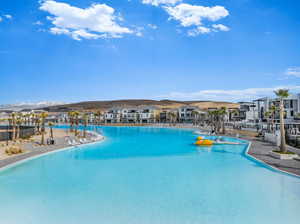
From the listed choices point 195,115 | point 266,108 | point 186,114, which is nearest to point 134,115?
point 186,114

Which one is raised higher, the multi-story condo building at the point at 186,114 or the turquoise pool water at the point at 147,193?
the multi-story condo building at the point at 186,114

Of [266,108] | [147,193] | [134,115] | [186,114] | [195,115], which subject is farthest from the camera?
[134,115]

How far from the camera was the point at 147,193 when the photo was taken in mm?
11719

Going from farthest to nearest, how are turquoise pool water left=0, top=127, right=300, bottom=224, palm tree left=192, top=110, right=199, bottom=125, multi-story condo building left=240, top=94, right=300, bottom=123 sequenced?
palm tree left=192, top=110, right=199, bottom=125
multi-story condo building left=240, top=94, right=300, bottom=123
turquoise pool water left=0, top=127, right=300, bottom=224

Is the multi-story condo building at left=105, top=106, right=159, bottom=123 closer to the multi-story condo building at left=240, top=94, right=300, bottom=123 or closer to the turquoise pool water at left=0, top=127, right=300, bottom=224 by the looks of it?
the multi-story condo building at left=240, top=94, right=300, bottom=123

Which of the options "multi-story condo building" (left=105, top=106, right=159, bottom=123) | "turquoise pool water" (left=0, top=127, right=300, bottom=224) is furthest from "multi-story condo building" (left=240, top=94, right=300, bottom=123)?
"turquoise pool water" (left=0, top=127, right=300, bottom=224)

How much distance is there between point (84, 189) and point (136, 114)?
7642 centimetres

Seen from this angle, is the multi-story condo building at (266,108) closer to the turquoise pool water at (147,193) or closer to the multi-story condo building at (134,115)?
the multi-story condo building at (134,115)

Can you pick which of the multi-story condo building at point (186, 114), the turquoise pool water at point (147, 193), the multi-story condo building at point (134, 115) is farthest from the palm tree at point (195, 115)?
the turquoise pool water at point (147, 193)

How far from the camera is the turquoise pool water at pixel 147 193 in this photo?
913cm

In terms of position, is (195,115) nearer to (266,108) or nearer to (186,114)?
(186,114)

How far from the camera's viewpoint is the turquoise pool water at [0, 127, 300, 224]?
30.0 feet

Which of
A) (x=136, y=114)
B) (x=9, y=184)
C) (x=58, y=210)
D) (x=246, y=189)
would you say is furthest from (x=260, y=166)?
(x=136, y=114)

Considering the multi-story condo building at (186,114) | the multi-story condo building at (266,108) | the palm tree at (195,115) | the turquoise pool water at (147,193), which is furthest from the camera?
the multi-story condo building at (186,114)
